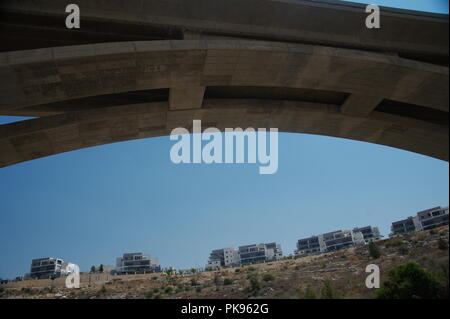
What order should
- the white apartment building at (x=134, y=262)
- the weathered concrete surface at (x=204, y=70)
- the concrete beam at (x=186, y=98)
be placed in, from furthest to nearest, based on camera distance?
the white apartment building at (x=134, y=262), the concrete beam at (x=186, y=98), the weathered concrete surface at (x=204, y=70)

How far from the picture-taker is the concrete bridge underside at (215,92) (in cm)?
938

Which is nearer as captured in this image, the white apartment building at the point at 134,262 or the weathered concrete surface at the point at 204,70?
the weathered concrete surface at the point at 204,70

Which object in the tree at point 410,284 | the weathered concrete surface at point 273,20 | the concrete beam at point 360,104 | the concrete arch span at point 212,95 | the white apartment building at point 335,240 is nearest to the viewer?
the concrete arch span at point 212,95

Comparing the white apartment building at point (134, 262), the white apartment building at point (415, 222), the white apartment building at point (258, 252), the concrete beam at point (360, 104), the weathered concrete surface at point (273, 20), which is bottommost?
the white apartment building at point (134, 262)

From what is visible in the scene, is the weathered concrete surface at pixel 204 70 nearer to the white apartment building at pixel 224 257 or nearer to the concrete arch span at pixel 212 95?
the concrete arch span at pixel 212 95

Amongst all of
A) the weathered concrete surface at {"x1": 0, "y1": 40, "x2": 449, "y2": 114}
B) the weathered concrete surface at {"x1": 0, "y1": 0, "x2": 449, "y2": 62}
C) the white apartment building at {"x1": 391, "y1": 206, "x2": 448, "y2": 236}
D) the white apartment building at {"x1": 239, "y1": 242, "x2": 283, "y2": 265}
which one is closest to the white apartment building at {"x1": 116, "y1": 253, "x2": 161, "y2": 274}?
the white apartment building at {"x1": 239, "y1": 242, "x2": 283, "y2": 265}

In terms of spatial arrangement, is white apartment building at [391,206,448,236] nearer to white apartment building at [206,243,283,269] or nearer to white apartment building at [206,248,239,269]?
white apartment building at [206,243,283,269]

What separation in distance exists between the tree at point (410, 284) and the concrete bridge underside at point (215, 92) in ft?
18.7

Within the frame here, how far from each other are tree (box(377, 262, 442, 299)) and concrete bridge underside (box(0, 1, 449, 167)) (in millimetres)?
5687

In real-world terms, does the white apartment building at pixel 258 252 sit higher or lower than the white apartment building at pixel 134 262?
higher

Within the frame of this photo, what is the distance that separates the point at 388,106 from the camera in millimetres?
14344

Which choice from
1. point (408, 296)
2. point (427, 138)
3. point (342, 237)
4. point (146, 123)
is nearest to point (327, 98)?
point (427, 138)

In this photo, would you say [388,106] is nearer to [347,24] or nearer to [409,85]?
[409,85]

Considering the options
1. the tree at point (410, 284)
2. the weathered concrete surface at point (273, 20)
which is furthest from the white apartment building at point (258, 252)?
the weathered concrete surface at point (273, 20)
